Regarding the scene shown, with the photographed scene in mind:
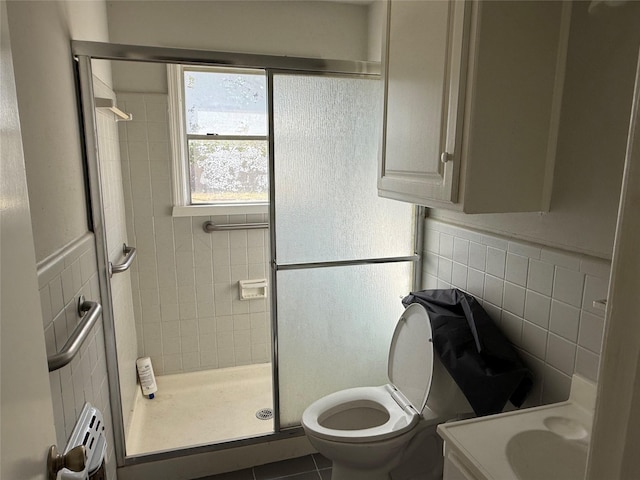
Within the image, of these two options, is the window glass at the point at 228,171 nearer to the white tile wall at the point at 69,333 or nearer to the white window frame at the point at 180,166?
the white window frame at the point at 180,166

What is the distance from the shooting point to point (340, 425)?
1873 millimetres

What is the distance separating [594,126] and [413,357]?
106 centimetres

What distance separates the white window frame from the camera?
2.57 meters

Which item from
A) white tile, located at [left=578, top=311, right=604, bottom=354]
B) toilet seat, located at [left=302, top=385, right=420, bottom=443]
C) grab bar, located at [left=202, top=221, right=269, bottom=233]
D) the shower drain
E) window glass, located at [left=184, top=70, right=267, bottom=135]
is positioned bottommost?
the shower drain

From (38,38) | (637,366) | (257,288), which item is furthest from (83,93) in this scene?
(637,366)

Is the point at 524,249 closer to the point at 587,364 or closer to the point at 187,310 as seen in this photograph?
the point at 587,364

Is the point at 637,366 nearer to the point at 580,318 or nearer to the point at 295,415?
→ the point at 580,318

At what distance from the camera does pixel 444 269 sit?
2023 mm

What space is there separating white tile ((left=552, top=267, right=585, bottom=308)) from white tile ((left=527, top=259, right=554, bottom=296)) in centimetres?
2

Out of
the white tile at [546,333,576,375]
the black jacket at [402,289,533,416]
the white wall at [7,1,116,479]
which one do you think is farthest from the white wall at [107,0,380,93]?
the white tile at [546,333,576,375]

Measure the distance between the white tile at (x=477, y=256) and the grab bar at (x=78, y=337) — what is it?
141cm

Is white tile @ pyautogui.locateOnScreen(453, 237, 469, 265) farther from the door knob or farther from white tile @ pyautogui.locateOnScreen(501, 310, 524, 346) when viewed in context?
the door knob

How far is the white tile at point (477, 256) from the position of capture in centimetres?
173

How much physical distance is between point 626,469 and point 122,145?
8.79 feet
